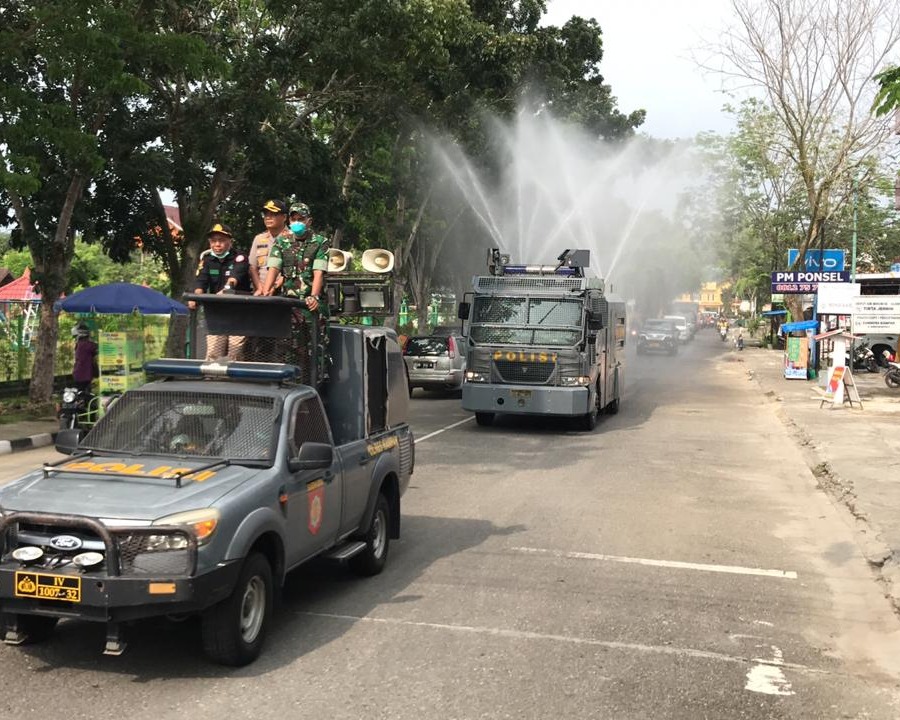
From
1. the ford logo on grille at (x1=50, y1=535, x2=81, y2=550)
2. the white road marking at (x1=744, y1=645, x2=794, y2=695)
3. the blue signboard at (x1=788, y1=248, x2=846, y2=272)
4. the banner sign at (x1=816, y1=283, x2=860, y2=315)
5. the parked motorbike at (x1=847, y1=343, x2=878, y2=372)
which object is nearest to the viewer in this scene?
the ford logo on grille at (x1=50, y1=535, x2=81, y2=550)

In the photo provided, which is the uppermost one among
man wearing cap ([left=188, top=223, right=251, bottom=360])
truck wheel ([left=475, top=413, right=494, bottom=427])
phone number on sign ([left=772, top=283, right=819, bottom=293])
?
phone number on sign ([left=772, top=283, right=819, bottom=293])

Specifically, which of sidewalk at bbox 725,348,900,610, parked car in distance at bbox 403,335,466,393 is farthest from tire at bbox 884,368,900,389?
parked car in distance at bbox 403,335,466,393

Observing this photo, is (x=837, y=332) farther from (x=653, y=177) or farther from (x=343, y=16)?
(x=653, y=177)

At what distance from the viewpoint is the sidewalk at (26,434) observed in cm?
1473

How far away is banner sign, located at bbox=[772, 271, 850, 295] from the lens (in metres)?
31.0

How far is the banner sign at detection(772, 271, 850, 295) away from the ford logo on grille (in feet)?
96.8

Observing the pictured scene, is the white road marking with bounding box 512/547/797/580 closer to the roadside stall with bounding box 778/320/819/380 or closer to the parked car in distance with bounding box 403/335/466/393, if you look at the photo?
the parked car in distance with bounding box 403/335/466/393

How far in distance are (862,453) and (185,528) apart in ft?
40.2

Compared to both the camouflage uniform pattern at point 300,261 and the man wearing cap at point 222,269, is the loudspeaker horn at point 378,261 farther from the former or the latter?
the man wearing cap at point 222,269

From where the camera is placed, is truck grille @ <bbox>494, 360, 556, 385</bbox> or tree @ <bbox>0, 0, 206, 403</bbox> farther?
truck grille @ <bbox>494, 360, 556, 385</bbox>

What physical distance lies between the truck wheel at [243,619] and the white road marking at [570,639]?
0.91 m

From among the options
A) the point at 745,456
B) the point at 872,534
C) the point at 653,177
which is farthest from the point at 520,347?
the point at 653,177

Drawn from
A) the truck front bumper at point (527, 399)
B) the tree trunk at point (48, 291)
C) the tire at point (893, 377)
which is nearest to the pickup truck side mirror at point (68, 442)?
the truck front bumper at point (527, 399)

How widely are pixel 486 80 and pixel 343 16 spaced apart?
730cm
